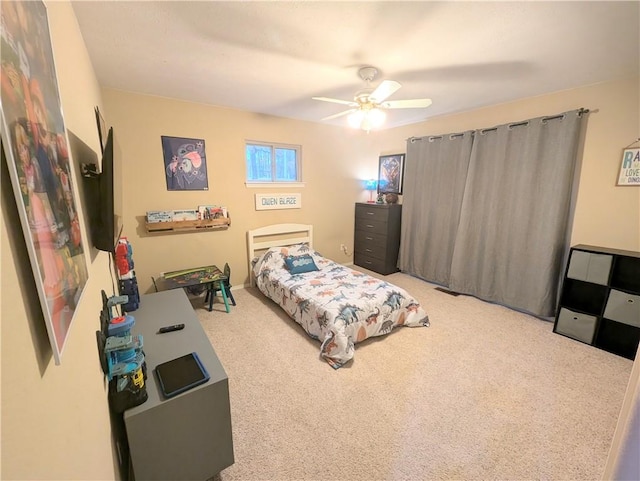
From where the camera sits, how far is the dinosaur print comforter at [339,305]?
2.29 m

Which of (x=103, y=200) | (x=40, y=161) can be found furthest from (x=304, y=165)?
(x=40, y=161)

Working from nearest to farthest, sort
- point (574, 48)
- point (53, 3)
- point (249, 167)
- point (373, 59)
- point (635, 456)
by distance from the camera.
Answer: point (635, 456)
point (53, 3)
point (574, 48)
point (373, 59)
point (249, 167)

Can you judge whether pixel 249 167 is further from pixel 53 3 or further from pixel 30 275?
pixel 30 275

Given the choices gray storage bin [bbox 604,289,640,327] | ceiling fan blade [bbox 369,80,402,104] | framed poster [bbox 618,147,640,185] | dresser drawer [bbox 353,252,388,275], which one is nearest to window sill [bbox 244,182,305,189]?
dresser drawer [bbox 353,252,388,275]

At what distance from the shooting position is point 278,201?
12.9 feet

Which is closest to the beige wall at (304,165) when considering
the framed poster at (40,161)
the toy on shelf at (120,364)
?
the toy on shelf at (120,364)

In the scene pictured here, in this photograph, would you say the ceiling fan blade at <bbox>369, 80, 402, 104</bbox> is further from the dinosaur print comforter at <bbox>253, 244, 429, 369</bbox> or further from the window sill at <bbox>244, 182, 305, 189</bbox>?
the window sill at <bbox>244, 182, 305, 189</bbox>

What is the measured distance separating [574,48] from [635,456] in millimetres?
2592

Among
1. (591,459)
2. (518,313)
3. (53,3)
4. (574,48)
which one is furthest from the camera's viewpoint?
(518,313)

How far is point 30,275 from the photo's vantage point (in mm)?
501

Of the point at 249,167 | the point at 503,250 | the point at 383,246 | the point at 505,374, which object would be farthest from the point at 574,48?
the point at 249,167

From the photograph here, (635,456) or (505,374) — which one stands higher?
(635,456)

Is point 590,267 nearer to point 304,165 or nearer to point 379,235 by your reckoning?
point 379,235

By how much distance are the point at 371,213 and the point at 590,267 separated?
272 centimetres
